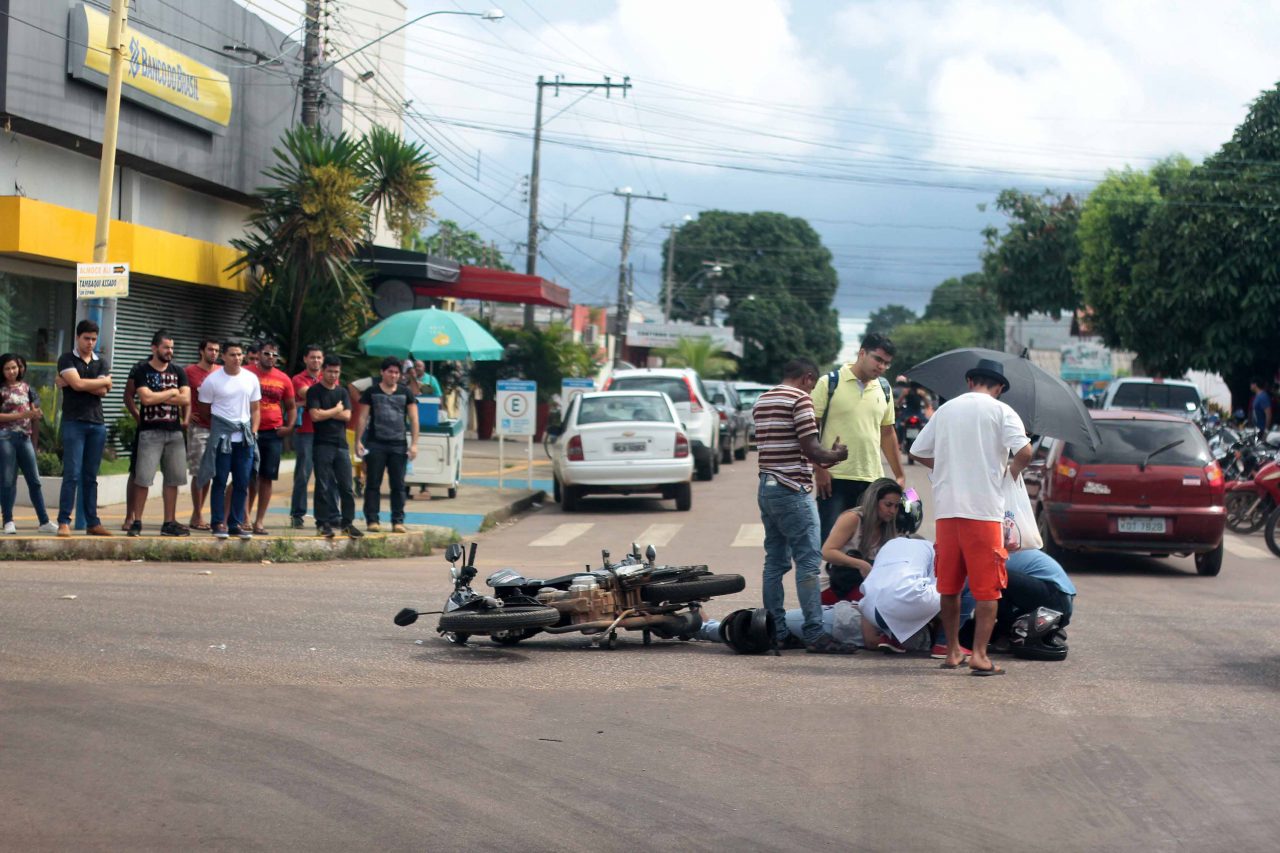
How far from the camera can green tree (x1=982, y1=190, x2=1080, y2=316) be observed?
5544 cm

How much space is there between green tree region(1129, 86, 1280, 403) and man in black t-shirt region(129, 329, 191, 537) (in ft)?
95.0

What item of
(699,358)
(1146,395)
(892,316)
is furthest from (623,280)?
(892,316)

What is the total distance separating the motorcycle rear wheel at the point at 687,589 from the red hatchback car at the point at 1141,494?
614 cm

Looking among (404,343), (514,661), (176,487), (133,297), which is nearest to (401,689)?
(514,661)

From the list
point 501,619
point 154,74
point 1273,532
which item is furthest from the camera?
point 154,74

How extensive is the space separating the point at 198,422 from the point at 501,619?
664 centimetres

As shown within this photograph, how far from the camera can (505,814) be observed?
5684mm

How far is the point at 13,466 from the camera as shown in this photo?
13.8m

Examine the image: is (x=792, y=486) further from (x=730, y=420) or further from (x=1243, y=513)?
(x=730, y=420)

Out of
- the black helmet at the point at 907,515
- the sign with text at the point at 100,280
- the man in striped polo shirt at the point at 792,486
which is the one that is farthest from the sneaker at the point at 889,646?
the sign with text at the point at 100,280

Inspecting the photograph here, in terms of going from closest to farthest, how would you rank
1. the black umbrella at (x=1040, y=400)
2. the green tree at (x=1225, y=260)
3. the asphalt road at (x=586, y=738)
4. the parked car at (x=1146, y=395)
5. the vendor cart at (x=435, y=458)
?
the asphalt road at (x=586, y=738)
the black umbrella at (x=1040, y=400)
the vendor cart at (x=435, y=458)
the parked car at (x=1146, y=395)
the green tree at (x=1225, y=260)

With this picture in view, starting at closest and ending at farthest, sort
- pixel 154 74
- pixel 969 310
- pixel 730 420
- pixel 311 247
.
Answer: pixel 154 74 → pixel 311 247 → pixel 730 420 → pixel 969 310

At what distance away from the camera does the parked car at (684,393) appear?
84.3 ft

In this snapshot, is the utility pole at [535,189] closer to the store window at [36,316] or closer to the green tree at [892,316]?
the store window at [36,316]
